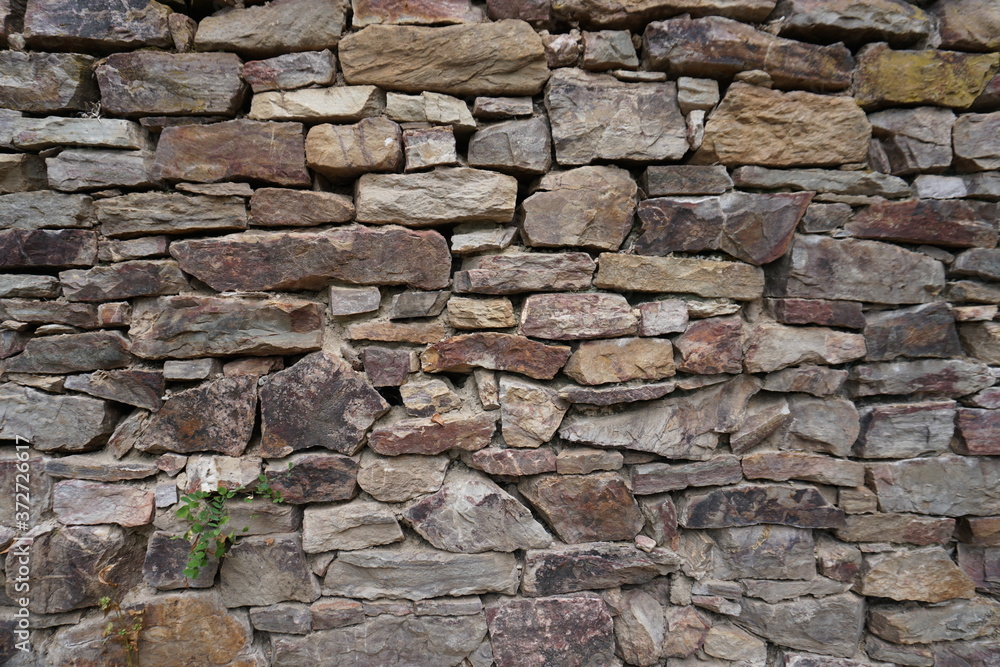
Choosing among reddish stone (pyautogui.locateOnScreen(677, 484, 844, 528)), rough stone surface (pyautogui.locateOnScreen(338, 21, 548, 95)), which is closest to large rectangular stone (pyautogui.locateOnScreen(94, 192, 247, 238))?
rough stone surface (pyautogui.locateOnScreen(338, 21, 548, 95))

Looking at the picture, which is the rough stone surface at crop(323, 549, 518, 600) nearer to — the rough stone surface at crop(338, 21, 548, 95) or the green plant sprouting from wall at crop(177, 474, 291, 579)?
the green plant sprouting from wall at crop(177, 474, 291, 579)

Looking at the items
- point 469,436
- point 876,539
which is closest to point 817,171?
point 876,539

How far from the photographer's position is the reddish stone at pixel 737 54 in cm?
183

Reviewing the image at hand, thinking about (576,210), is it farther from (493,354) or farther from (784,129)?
(784,129)

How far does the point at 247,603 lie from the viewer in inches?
73.7

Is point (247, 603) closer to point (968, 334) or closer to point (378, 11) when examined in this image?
point (378, 11)

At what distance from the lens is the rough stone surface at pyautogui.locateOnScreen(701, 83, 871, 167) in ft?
6.17

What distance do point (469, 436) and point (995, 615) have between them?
7.56 feet

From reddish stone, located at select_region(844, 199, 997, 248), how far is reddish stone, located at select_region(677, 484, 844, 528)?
1065 mm

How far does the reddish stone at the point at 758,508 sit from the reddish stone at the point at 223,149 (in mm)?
2079

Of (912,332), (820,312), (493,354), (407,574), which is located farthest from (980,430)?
(407,574)

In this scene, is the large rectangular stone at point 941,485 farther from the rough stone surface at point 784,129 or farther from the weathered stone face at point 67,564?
the weathered stone face at point 67,564

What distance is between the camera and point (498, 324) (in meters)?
1.85

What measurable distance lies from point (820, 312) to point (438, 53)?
5.80 feet
